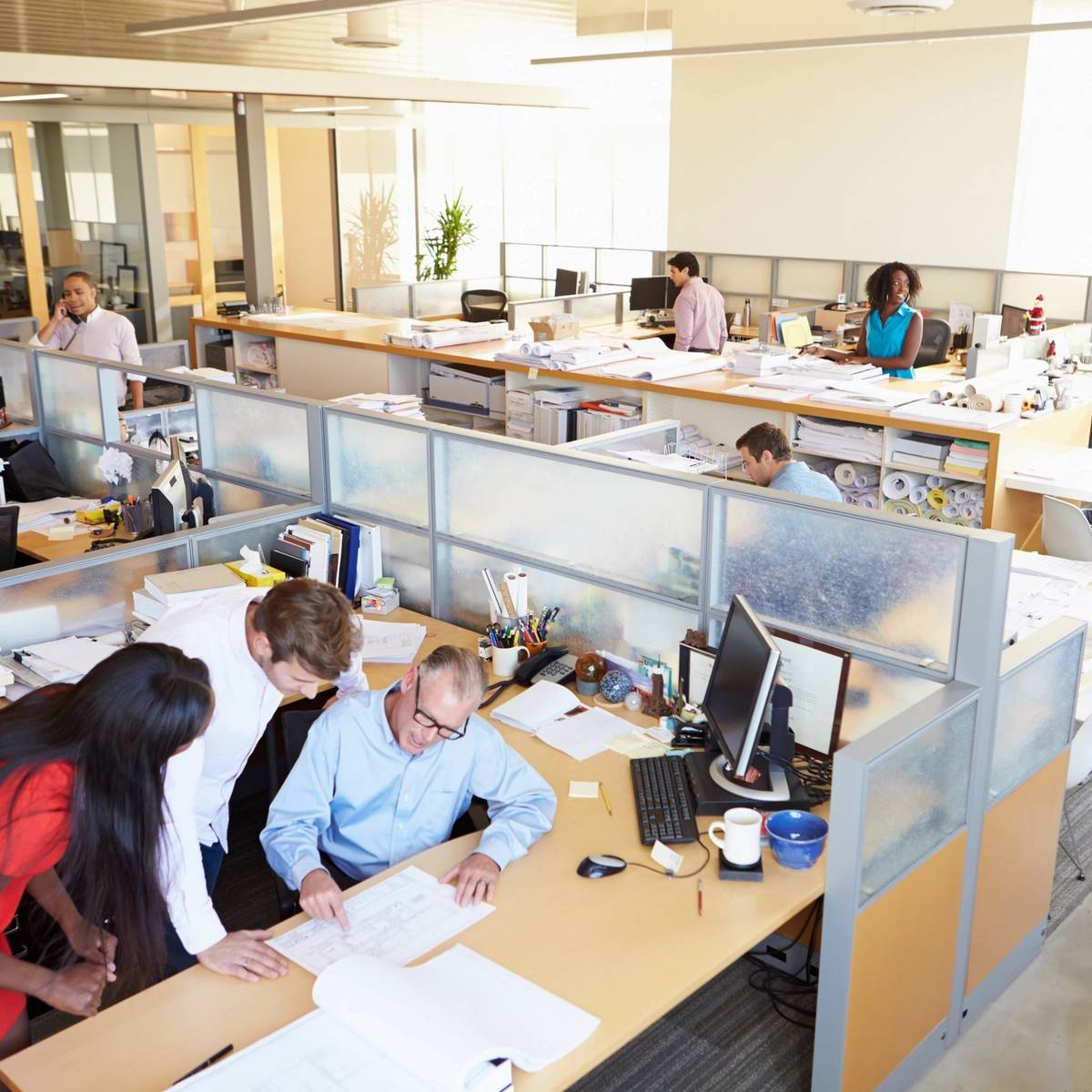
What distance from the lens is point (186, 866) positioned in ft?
6.95

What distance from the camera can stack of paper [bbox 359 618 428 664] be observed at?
341 centimetres

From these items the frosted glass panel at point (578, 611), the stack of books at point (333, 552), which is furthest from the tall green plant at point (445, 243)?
the frosted glass panel at point (578, 611)

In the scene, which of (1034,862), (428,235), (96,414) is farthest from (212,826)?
(428,235)

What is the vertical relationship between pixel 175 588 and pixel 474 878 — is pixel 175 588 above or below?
above

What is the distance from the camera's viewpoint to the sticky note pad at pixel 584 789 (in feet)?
8.83

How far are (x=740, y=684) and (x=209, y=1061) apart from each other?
4.24 feet

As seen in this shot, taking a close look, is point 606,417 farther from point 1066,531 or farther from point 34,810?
point 34,810

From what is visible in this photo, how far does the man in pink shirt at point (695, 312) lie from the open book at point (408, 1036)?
220 inches

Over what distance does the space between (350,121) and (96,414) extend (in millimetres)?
7166

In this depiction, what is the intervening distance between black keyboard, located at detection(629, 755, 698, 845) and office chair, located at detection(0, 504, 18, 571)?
2365 mm

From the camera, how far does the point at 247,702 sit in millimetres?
2529

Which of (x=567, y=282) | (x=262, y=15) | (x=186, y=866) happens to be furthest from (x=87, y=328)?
(x=567, y=282)

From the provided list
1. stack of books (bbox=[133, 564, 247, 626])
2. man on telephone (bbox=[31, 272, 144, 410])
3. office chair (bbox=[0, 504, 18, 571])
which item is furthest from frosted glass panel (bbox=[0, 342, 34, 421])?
stack of books (bbox=[133, 564, 247, 626])

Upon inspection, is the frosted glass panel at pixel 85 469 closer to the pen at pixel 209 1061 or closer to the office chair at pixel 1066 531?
the pen at pixel 209 1061
